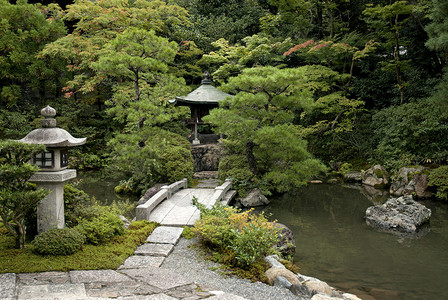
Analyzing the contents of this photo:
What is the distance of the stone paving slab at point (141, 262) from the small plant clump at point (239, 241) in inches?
38.8

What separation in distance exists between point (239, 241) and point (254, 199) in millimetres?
6364

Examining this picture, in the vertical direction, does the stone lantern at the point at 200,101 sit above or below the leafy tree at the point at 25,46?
below

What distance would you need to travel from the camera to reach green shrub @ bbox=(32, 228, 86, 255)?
602 centimetres

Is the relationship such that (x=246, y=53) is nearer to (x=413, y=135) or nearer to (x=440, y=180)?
(x=413, y=135)

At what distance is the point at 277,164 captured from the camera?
538 inches

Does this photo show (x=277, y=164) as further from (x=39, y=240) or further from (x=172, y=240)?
(x=39, y=240)

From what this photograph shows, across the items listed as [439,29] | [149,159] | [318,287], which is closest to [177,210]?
[149,159]

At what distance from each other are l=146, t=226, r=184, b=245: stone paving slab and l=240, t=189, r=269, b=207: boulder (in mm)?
4665

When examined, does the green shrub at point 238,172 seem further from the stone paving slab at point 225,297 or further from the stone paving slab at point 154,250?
the stone paving slab at point 225,297

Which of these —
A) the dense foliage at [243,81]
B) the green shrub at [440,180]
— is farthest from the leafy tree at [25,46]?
the green shrub at [440,180]

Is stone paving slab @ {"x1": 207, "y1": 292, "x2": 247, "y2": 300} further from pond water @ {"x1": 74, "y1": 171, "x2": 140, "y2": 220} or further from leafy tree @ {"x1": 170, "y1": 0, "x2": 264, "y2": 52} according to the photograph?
leafy tree @ {"x1": 170, "y1": 0, "x2": 264, "y2": 52}

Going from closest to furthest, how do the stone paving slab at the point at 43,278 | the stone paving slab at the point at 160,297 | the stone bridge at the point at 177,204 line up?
the stone paving slab at the point at 160,297 < the stone paving slab at the point at 43,278 < the stone bridge at the point at 177,204

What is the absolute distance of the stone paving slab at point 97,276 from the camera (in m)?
5.29

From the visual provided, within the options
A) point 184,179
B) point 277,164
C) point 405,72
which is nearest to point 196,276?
point 184,179
